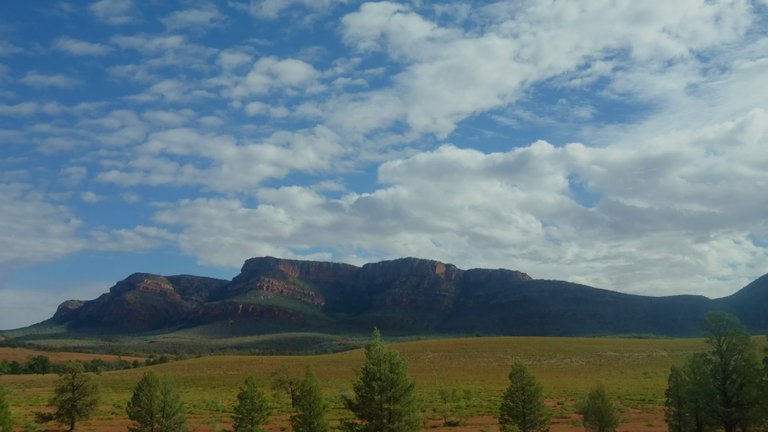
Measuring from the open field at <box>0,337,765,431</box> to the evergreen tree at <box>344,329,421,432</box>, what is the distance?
5.33 metres

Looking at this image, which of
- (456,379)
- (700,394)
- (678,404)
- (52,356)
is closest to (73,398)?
(678,404)

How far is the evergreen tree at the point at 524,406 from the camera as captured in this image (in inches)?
1101

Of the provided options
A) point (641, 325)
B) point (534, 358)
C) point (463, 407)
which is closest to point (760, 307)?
point (641, 325)

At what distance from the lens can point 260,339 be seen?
582 feet

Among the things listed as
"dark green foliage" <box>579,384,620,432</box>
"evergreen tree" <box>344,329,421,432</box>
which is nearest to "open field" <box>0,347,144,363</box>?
Result: "dark green foliage" <box>579,384,620,432</box>

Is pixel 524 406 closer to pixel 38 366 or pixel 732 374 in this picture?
pixel 732 374

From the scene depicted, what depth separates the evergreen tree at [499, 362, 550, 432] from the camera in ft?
91.7

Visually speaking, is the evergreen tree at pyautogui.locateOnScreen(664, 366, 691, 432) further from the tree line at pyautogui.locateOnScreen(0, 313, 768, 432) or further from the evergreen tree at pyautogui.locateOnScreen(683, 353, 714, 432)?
the evergreen tree at pyautogui.locateOnScreen(683, 353, 714, 432)

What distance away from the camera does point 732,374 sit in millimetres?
23844

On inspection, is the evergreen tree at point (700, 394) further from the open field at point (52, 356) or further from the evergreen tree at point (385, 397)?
the open field at point (52, 356)

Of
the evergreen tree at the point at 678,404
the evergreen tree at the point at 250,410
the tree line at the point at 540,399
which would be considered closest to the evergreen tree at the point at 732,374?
the tree line at the point at 540,399

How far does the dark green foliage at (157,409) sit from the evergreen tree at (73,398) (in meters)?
7.23

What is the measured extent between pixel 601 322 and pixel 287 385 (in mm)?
151713

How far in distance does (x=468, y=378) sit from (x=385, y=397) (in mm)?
51568
